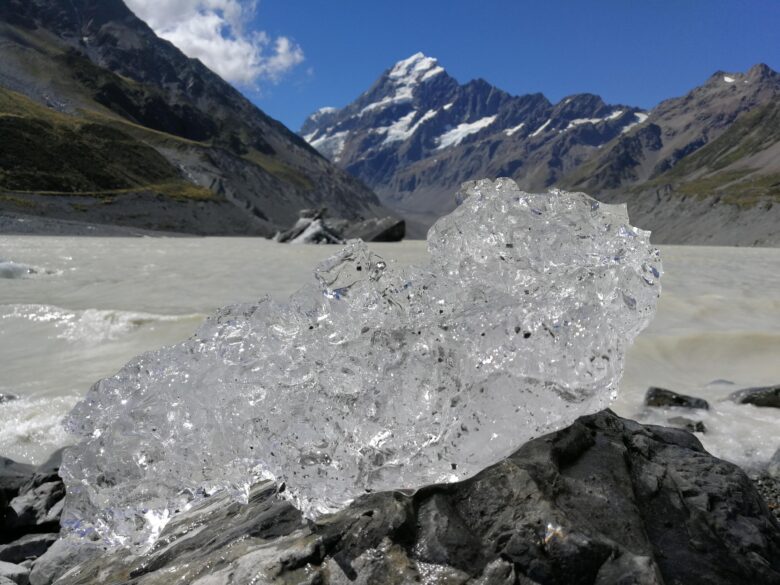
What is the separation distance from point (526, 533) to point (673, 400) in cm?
482

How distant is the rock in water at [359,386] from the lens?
264 cm

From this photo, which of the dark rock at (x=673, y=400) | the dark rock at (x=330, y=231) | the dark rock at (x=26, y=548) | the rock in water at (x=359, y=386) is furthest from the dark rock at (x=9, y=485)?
the dark rock at (x=330, y=231)

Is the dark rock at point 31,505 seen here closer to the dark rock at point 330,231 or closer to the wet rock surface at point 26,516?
the wet rock surface at point 26,516

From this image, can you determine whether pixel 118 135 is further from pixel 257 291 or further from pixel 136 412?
pixel 136 412

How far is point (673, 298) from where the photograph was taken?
13.8m

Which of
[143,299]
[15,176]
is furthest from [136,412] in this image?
[15,176]

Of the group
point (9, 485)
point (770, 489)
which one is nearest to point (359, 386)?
point (770, 489)

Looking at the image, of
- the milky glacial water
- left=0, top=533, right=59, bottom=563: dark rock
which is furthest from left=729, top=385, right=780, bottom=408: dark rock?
left=0, top=533, right=59, bottom=563: dark rock

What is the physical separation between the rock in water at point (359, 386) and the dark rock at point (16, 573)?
834 millimetres

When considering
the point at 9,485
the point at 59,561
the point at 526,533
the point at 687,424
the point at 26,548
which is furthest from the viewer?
the point at 687,424

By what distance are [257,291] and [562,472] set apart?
13.4 m

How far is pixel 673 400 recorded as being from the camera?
21.0 ft

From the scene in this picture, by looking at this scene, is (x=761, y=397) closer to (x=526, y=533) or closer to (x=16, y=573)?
(x=526, y=533)

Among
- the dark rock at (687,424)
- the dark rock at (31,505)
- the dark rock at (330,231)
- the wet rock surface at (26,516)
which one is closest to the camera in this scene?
the wet rock surface at (26,516)
